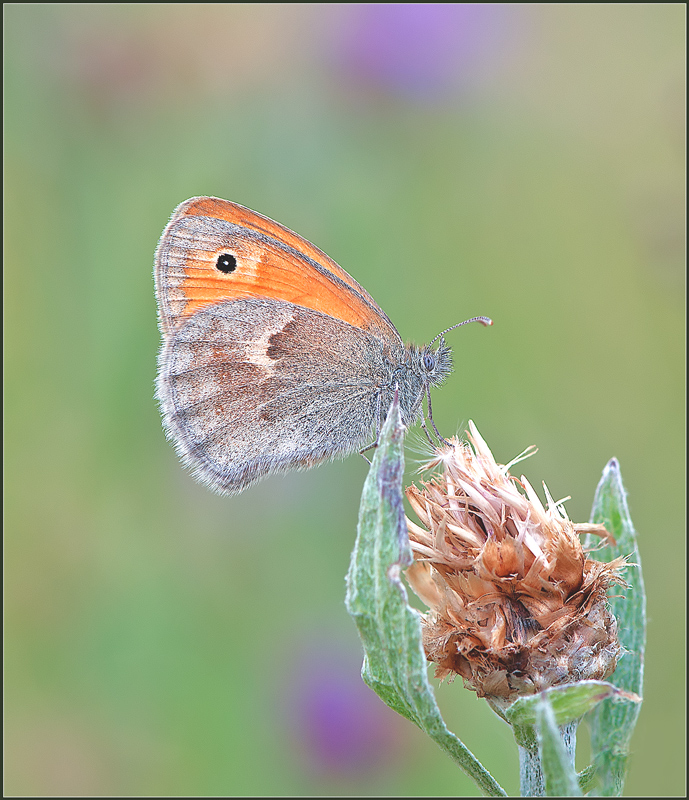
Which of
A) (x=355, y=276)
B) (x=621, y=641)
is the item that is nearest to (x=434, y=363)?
(x=621, y=641)

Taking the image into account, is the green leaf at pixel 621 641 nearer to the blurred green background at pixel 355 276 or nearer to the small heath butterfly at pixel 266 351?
the small heath butterfly at pixel 266 351

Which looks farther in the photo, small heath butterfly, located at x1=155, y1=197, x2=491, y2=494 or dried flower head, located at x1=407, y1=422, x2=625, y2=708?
small heath butterfly, located at x1=155, y1=197, x2=491, y2=494

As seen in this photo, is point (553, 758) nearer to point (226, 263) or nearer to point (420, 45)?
point (226, 263)

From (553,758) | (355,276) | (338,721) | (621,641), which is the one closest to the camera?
(553,758)

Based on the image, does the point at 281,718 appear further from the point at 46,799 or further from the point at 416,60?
the point at 416,60

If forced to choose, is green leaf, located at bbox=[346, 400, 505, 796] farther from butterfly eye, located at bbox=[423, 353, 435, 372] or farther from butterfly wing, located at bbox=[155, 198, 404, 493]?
butterfly eye, located at bbox=[423, 353, 435, 372]

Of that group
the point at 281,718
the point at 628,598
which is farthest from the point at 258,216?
the point at 281,718

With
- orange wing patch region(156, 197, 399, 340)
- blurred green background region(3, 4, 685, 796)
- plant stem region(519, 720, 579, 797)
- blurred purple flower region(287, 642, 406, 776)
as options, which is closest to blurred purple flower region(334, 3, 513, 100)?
blurred green background region(3, 4, 685, 796)
